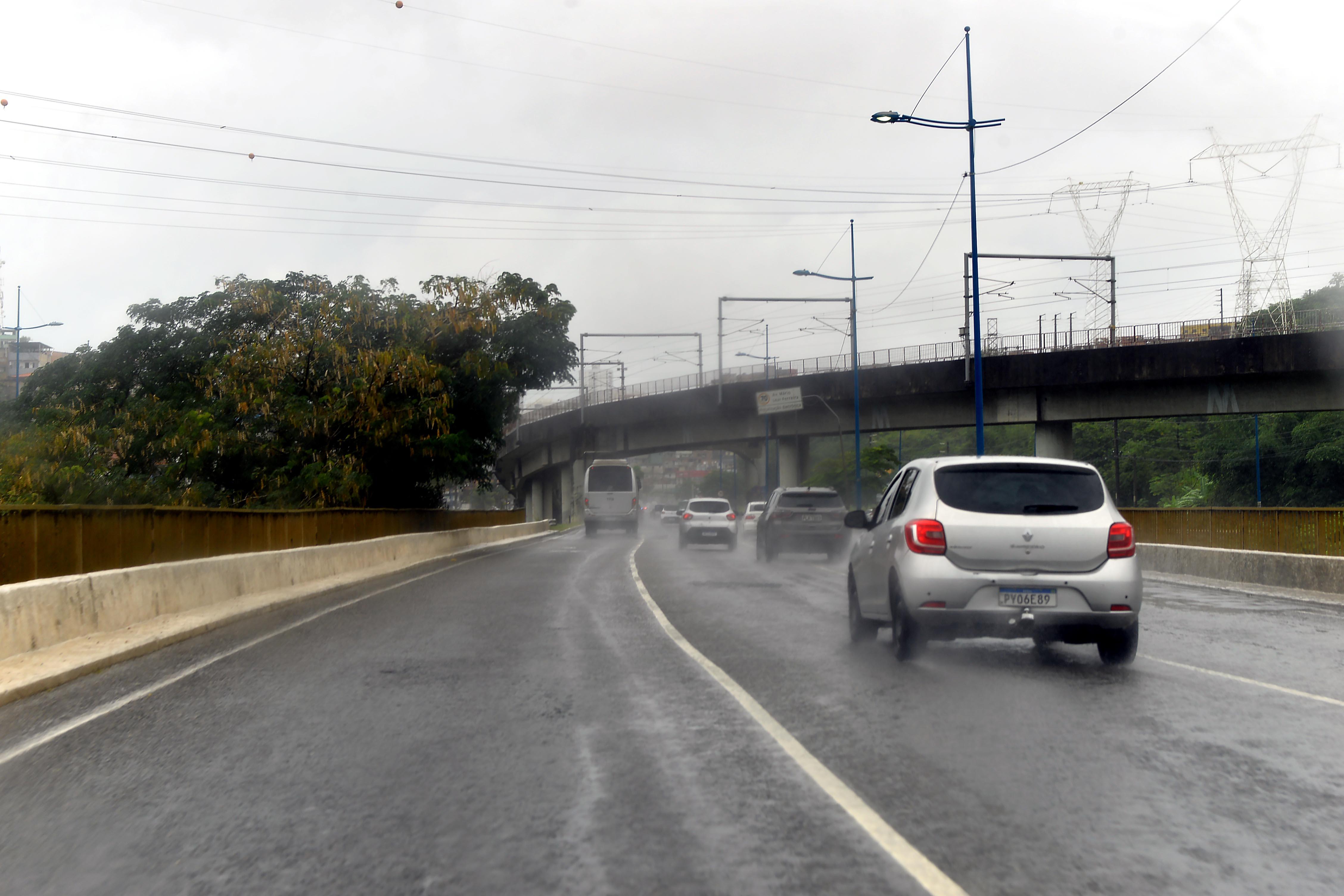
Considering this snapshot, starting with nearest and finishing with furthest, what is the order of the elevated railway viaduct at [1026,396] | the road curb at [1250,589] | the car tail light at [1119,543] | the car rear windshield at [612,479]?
the car tail light at [1119,543] < the road curb at [1250,589] < the elevated railway viaduct at [1026,396] < the car rear windshield at [612,479]

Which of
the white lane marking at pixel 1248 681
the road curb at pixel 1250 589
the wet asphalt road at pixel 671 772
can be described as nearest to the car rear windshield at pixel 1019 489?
the wet asphalt road at pixel 671 772

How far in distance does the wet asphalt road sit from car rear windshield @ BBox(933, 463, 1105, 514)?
1.28 metres

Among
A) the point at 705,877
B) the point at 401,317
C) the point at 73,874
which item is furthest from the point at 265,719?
the point at 401,317

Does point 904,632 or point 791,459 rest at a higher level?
point 791,459

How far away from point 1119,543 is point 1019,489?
851 mm

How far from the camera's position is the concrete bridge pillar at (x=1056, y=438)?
48.1 metres

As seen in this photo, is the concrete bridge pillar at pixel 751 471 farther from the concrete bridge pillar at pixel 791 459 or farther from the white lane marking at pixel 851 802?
the white lane marking at pixel 851 802

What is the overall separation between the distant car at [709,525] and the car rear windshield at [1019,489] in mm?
28594

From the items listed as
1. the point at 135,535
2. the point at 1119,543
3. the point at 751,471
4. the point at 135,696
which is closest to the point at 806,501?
the point at 135,535

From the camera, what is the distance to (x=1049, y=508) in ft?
32.7

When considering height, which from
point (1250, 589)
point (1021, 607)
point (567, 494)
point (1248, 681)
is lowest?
point (1250, 589)

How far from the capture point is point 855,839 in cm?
500

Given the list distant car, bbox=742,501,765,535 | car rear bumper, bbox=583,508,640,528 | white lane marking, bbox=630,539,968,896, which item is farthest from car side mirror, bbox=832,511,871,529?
car rear bumper, bbox=583,508,640,528

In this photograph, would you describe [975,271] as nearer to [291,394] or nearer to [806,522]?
[806,522]
